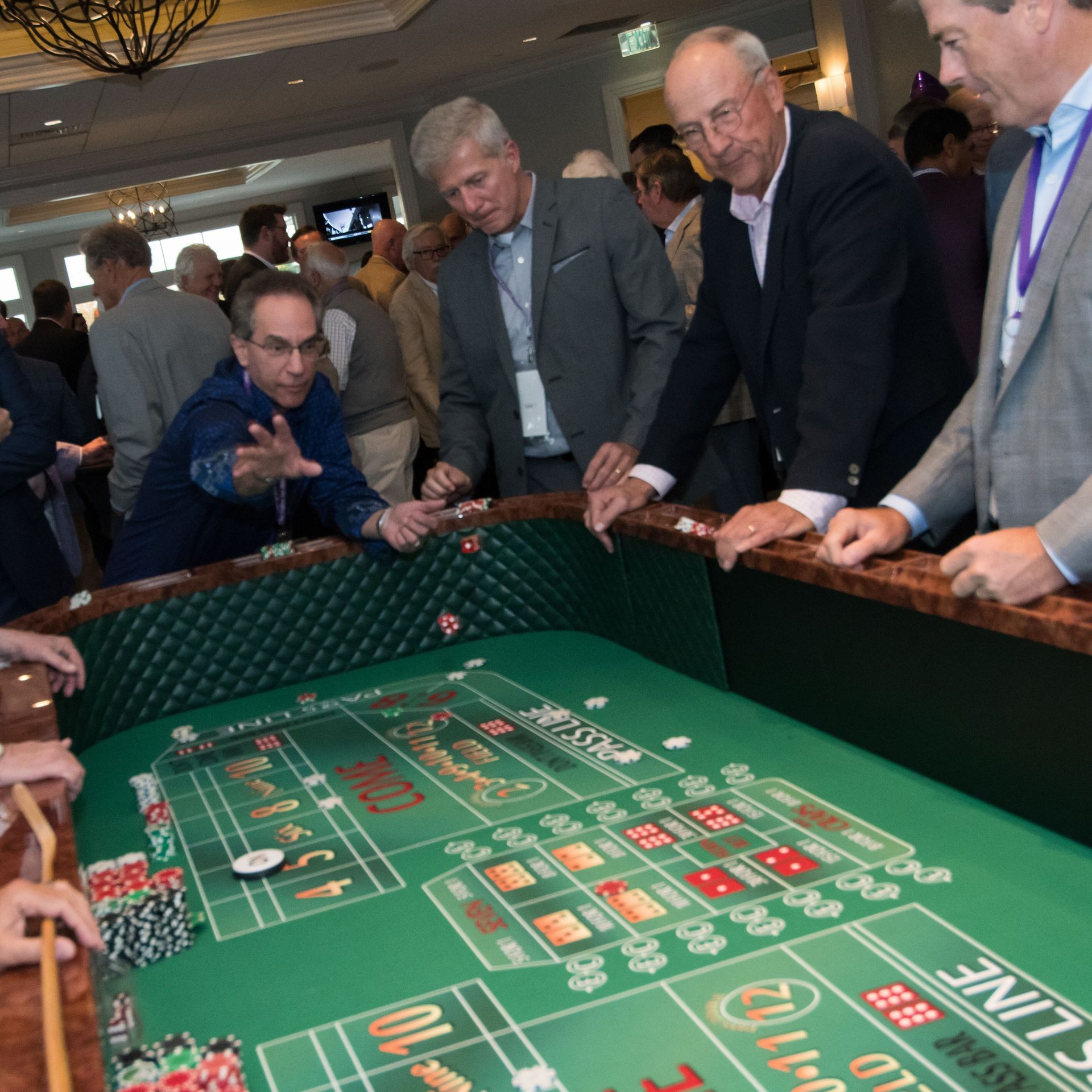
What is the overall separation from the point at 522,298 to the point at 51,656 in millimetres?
1406

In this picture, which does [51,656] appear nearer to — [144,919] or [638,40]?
[144,919]

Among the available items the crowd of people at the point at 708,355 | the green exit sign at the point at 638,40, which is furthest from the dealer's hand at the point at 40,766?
the green exit sign at the point at 638,40

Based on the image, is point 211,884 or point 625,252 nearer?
point 211,884

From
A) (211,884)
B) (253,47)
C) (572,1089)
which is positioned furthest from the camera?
(253,47)

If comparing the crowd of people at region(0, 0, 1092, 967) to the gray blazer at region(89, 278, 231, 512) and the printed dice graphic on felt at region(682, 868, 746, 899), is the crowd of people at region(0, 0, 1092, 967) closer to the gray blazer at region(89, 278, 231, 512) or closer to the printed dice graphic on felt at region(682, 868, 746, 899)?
the gray blazer at region(89, 278, 231, 512)

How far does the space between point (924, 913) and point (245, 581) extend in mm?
1634

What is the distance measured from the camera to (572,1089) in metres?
1.06

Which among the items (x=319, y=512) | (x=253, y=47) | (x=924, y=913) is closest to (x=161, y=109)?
(x=253, y=47)

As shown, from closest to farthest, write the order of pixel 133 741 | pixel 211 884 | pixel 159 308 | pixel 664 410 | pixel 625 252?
pixel 211 884
pixel 133 741
pixel 664 410
pixel 625 252
pixel 159 308

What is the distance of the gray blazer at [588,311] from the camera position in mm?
2934

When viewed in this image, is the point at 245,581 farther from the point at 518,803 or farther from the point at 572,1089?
the point at 572,1089

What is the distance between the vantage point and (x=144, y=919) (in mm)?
1439

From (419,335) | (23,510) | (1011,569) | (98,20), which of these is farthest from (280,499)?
(98,20)

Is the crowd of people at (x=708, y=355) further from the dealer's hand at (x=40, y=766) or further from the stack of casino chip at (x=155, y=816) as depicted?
the stack of casino chip at (x=155, y=816)
